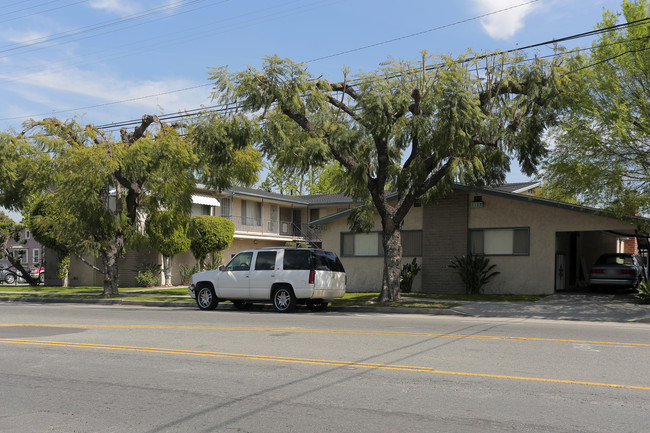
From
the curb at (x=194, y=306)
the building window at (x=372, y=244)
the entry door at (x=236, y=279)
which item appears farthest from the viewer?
the building window at (x=372, y=244)

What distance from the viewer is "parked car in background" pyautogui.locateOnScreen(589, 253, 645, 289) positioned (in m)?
24.1

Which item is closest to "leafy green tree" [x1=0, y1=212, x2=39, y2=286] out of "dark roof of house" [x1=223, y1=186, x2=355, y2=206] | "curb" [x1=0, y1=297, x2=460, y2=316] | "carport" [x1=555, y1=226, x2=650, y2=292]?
"curb" [x1=0, y1=297, x2=460, y2=316]

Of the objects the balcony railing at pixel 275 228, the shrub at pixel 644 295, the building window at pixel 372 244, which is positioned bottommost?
the shrub at pixel 644 295

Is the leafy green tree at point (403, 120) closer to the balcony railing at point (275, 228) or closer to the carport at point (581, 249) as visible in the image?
the carport at point (581, 249)

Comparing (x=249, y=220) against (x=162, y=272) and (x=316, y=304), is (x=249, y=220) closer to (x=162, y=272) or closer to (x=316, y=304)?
(x=162, y=272)

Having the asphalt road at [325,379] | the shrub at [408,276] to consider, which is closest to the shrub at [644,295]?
the asphalt road at [325,379]

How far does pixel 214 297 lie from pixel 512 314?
9115 millimetres

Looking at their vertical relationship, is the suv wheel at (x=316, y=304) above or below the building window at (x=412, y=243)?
below

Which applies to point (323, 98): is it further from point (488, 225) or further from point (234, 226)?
point (234, 226)

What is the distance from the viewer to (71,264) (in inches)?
1585

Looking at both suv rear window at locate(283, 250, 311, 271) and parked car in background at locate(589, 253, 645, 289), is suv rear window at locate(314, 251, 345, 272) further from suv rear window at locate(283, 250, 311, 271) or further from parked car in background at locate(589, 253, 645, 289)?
parked car in background at locate(589, 253, 645, 289)

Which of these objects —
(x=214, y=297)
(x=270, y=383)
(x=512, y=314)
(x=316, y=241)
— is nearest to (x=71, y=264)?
(x=316, y=241)

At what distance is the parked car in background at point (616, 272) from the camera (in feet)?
79.0

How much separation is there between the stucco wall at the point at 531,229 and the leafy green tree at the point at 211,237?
56.3 ft
